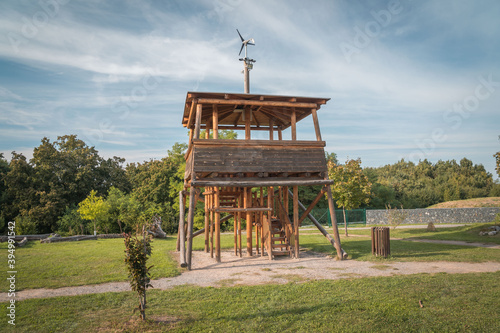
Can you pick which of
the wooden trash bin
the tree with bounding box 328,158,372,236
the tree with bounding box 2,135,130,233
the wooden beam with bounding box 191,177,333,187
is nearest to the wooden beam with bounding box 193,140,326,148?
the wooden beam with bounding box 191,177,333,187

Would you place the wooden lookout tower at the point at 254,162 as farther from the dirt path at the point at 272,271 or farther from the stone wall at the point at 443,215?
the stone wall at the point at 443,215

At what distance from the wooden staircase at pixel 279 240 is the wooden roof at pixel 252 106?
17.6ft

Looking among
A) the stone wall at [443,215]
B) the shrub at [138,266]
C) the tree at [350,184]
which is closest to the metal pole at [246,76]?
the shrub at [138,266]

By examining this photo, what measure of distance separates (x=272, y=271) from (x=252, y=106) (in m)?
7.49

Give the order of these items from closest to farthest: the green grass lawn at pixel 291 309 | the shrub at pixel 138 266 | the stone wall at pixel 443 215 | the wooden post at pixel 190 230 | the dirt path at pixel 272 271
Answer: the green grass lawn at pixel 291 309 → the shrub at pixel 138 266 → the dirt path at pixel 272 271 → the wooden post at pixel 190 230 → the stone wall at pixel 443 215

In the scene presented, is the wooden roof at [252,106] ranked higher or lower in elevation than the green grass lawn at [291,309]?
higher

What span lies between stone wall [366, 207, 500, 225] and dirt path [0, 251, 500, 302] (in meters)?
29.6

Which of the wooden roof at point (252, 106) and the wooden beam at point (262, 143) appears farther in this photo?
the wooden roof at point (252, 106)

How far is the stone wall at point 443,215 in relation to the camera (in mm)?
38453

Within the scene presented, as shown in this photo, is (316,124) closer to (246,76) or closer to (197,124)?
(246,76)

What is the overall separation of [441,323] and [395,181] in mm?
59012

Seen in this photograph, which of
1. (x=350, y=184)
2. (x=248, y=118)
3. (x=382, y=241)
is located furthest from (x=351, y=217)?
(x=248, y=118)

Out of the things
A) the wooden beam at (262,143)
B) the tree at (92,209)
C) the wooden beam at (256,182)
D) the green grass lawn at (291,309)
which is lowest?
the green grass lawn at (291,309)

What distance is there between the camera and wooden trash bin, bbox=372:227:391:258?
1426cm
